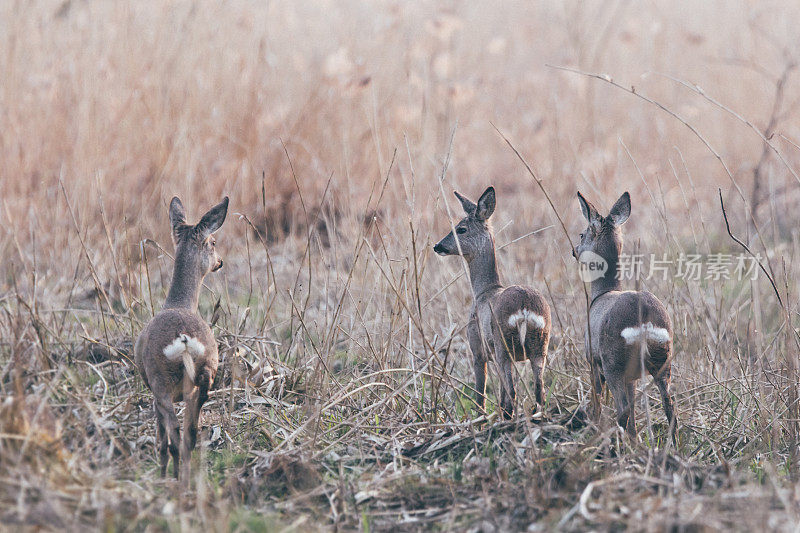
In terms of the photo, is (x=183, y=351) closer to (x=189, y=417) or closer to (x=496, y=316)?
(x=189, y=417)

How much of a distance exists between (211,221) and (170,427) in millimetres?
993

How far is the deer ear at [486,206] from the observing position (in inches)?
176

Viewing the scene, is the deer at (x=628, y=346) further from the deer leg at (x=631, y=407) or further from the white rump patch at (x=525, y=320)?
the white rump patch at (x=525, y=320)

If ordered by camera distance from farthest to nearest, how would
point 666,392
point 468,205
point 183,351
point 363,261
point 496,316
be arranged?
point 363,261 < point 468,205 < point 496,316 < point 666,392 < point 183,351

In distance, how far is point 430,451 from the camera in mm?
3742

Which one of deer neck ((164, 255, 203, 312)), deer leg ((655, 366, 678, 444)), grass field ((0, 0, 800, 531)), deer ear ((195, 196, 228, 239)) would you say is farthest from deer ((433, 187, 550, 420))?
deer neck ((164, 255, 203, 312))

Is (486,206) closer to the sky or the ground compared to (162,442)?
closer to the sky

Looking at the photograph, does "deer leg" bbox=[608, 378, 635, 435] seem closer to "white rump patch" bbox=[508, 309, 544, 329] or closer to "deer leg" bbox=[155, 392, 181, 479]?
"white rump patch" bbox=[508, 309, 544, 329]

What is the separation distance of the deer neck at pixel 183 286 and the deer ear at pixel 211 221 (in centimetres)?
15

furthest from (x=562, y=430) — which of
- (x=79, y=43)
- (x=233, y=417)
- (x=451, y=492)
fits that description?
(x=79, y=43)

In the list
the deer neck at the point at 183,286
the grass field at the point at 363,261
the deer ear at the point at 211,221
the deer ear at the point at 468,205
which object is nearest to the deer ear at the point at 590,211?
the grass field at the point at 363,261

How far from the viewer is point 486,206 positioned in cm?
454

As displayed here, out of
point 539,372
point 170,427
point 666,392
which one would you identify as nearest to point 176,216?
point 170,427

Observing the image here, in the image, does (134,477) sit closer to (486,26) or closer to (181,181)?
(181,181)
